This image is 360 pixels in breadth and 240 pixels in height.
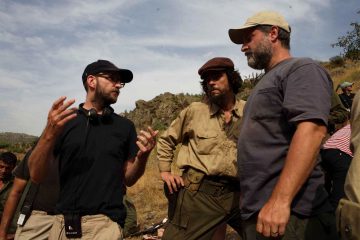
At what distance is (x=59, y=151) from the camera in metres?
3.49

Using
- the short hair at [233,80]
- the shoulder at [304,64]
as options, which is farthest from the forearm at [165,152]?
the shoulder at [304,64]

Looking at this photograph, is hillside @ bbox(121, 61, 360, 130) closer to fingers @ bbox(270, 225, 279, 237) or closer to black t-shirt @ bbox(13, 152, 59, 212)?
black t-shirt @ bbox(13, 152, 59, 212)

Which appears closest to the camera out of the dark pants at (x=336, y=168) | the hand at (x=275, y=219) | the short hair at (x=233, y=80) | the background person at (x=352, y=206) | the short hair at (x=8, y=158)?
the background person at (x=352, y=206)

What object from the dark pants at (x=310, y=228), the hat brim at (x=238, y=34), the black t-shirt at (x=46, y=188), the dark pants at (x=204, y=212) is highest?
the hat brim at (x=238, y=34)

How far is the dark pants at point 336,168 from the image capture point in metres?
4.05

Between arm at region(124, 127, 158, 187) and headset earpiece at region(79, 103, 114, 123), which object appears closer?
arm at region(124, 127, 158, 187)

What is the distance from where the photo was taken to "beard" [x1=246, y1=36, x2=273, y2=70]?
2986 mm

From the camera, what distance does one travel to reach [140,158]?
11.8ft

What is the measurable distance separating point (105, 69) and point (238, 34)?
1.27 meters

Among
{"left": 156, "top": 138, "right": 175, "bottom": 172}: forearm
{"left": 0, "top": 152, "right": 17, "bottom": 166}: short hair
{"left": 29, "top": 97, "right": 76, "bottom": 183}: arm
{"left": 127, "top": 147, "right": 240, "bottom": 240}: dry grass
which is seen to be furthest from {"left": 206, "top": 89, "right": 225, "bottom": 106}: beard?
{"left": 127, "top": 147, "right": 240, "bottom": 240}: dry grass

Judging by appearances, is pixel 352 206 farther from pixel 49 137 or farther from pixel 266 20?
pixel 49 137

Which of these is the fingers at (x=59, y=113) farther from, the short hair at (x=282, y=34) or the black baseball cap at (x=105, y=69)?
the short hair at (x=282, y=34)

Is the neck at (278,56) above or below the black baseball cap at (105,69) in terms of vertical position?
below

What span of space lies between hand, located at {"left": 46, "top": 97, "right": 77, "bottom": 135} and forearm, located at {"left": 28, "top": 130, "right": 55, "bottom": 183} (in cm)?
9
